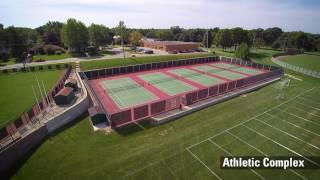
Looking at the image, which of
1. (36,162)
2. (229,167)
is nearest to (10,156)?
(36,162)

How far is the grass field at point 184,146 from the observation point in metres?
13.3

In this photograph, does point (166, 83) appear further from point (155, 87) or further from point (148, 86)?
point (148, 86)

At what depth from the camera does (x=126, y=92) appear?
98.9 ft

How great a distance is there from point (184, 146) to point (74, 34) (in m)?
61.4

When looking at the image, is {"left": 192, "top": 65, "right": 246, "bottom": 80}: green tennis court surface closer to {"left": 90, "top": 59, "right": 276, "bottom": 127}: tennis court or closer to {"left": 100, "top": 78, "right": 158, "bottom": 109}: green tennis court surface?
{"left": 90, "top": 59, "right": 276, "bottom": 127}: tennis court

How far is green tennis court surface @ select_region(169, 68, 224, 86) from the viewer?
117ft

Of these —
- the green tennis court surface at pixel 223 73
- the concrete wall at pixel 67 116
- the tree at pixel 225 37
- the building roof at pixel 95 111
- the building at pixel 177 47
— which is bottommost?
the concrete wall at pixel 67 116

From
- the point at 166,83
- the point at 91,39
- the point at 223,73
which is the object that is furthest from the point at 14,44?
the point at 223,73

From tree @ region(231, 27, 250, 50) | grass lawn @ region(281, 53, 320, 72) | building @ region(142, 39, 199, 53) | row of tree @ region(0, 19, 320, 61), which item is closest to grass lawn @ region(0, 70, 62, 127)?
row of tree @ region(0, 19, 320, 61)

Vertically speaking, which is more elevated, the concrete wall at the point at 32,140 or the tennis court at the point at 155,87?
the tennis court at the point at 155,87

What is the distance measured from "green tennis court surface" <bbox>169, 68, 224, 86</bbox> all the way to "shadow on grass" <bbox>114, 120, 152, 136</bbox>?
59.6ft

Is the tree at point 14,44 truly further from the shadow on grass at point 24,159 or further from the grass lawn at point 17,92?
the shadow on grass at point 24,159

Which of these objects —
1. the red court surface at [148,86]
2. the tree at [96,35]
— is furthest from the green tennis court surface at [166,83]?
the tree at [96,35]

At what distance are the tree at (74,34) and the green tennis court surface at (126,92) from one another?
3613 cm
